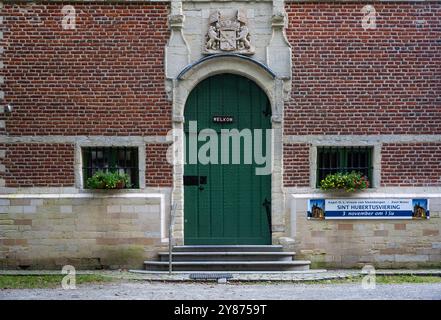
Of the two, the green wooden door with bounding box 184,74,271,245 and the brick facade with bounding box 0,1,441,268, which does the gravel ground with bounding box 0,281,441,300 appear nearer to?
the green wooden door with bounding box 184,74,271,245

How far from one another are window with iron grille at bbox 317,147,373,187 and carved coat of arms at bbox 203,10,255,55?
7.47 feet

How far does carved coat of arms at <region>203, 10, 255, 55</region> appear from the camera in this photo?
1473 cm

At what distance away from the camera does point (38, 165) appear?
14.8 m

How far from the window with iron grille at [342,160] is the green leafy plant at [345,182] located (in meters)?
0.22

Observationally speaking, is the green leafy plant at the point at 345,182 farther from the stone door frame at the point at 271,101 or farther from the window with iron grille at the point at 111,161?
the window with iron grille at the point at 111,161

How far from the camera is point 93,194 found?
579 inches

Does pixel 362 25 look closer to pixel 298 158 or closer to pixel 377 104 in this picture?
pixel 377 104

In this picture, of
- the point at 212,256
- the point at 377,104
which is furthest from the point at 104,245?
the point at 377,104

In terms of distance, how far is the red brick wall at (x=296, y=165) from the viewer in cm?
1477

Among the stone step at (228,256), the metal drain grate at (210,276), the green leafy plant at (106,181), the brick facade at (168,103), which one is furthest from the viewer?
the brick facade at (168,103)

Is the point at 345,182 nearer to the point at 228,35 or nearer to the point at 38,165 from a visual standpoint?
the point at 228,35

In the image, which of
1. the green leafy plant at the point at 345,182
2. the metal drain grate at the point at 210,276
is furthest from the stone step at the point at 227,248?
the green leafy plant at the point at 345,182

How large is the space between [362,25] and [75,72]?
5086 mm

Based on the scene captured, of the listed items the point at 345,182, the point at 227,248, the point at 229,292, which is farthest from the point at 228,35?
the point at 229,292
